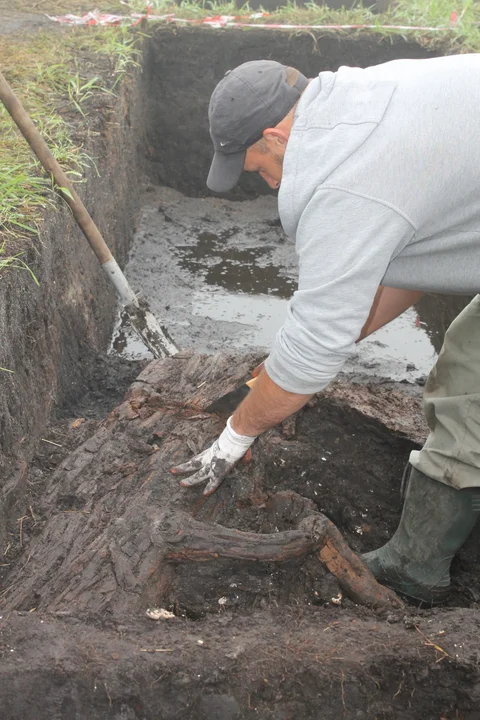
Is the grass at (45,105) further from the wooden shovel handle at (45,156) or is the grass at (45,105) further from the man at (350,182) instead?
the man at (350,182)

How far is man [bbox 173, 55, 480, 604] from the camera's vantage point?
1.76m

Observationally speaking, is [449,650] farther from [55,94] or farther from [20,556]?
[55,94]

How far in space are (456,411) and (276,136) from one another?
1.11m

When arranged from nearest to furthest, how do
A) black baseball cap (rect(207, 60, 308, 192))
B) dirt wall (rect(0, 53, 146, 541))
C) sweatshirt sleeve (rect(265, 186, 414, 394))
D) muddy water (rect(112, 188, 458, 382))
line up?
sweatshirt sleeve (rect(265, 186, 414, 394)) → black baseball cap (rect(207, 60, 308, 192)) → dirt wall (rect(0, 53, 146, 541)) → muddy water (rect(112, 188, 458, 382))

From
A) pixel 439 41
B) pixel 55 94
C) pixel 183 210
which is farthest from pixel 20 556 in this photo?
pixel 439 41

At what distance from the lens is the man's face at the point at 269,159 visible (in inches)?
79.0

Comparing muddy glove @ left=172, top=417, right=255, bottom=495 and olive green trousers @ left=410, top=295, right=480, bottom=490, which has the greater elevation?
olive green trousers @ left=410, top=295, right=480, bottom=490

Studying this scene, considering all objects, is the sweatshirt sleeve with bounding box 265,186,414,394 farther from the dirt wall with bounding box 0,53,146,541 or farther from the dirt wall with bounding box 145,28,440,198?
the dirt wall with bounding box 145,28,440,198

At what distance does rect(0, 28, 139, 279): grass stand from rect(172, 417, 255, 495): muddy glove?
1072mm

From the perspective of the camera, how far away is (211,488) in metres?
2.41

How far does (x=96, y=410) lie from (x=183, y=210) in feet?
10.1

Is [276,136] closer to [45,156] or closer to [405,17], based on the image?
[45,156]

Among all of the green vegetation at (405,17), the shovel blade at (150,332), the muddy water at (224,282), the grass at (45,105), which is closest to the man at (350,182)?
the grass at (45,105)

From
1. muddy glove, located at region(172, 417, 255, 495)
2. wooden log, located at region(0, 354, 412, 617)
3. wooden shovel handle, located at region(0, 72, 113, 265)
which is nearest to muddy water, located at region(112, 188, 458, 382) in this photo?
wooden shovel handle, located at region(0, 72, 113, 265)
